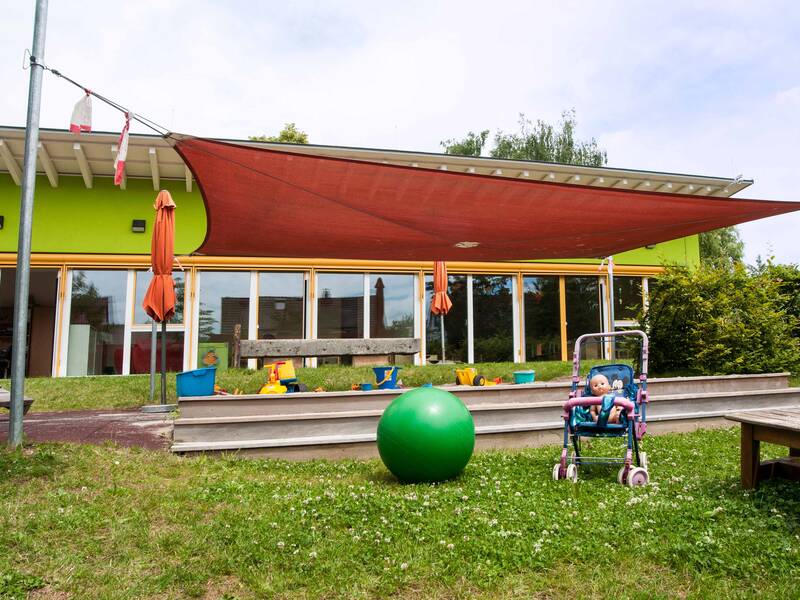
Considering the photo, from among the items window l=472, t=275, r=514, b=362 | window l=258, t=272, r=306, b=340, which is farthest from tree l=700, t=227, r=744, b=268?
window l=258, t=272, r=306, b=340

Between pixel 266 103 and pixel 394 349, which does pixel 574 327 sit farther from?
pixel 266 103

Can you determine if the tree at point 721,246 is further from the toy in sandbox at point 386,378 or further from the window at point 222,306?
the toy in sandbox at point 386,378

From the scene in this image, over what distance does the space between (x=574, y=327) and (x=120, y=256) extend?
959cm

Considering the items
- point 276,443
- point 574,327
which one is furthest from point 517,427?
point 574,327

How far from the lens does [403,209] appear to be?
5.25 m

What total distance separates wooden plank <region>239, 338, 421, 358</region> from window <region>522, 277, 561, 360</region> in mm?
5313

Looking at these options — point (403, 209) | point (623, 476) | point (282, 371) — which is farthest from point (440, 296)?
point (623, 476)

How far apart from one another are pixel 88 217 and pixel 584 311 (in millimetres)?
10590

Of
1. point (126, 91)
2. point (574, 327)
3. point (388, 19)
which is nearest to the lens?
point (126, 91)

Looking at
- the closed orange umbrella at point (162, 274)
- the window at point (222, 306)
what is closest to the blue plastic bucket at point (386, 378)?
the closed orange umbrella at point (162, 274)

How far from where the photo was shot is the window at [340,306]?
436 inches

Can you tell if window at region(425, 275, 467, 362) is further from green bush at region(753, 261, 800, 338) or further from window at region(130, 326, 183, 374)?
green bush at region(753, 261, 800, 338)

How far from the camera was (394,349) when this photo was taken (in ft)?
24.7

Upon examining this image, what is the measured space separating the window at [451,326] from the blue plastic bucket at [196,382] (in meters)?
6.83
